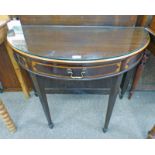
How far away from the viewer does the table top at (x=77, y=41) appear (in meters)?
0.77

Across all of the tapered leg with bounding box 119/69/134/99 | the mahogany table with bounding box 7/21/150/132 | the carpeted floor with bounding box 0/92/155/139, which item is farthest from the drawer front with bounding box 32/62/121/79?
the carpeted floor with bounding box 0/92/155/139

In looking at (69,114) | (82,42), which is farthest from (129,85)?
(82,42)

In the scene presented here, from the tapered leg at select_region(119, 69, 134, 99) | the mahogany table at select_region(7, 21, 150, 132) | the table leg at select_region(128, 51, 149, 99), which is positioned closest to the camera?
the mahogany table at select_region(7, 21, 150, 132)

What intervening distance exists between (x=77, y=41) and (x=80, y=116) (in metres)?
0.76

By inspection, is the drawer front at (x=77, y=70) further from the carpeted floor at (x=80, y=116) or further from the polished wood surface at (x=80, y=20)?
the carpeted floor at (x=80, y=116)

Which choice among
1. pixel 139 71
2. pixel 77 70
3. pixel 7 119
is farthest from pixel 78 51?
pixel 7 119

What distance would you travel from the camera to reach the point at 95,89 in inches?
56.6

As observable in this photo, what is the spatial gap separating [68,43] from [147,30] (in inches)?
23.1

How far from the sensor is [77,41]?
897 millimetres

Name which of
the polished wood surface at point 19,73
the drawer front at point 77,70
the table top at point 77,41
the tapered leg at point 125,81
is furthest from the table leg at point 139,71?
the polished wood surface at point 19,73

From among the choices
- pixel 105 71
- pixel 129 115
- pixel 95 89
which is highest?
pixel 105 71

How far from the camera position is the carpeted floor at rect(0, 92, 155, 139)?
1.22 metres

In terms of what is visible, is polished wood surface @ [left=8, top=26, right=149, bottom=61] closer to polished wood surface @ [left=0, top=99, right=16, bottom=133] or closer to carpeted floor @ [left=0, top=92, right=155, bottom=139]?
polished wood surface @ [left=0, top=99, right=16, bottom=133]
